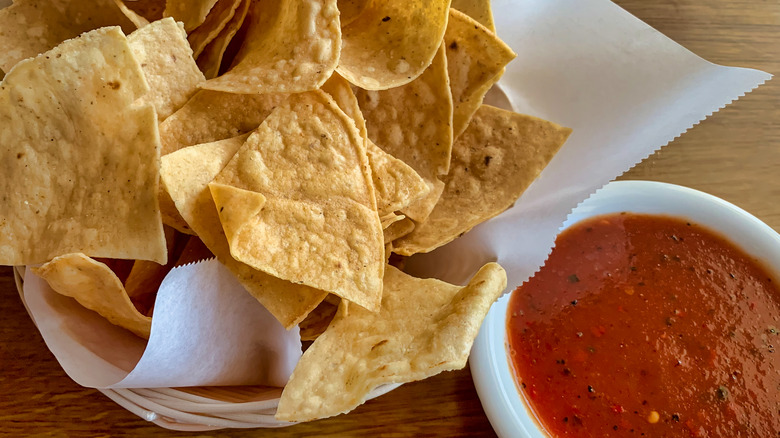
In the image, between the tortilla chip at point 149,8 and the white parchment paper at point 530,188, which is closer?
the white parchment paper at point 530,188

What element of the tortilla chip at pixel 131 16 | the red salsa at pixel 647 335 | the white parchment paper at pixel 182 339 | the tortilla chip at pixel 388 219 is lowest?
the red salsa at pixel 647 335

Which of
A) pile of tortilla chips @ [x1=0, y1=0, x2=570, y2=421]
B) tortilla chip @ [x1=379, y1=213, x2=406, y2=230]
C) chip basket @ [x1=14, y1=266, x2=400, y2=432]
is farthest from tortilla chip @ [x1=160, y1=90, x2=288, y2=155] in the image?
chip basket @ [x1=14, y1=266, x2=400, y2=432]

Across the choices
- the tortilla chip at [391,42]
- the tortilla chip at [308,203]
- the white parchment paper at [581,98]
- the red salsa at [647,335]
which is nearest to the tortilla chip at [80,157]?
the tortilla chip at [308,203]

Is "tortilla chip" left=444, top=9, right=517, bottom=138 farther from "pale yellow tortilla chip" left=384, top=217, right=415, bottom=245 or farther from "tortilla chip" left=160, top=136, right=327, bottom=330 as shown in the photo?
"tortilla chip" left=160, top=136, right=327, bottom=330

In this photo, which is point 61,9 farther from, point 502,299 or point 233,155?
point 502,299

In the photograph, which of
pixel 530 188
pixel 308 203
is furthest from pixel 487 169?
pixel 308 203

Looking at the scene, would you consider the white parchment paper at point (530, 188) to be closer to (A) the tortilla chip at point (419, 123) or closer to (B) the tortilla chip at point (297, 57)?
(A) the tortilla chip at point (419, 123)

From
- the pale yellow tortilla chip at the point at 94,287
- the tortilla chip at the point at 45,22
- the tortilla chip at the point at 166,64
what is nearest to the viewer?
the pale yellow tortilla chip at the point at 94,287
